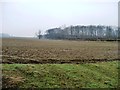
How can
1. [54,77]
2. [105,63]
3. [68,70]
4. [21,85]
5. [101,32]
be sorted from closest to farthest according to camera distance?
1. [21,85]
2. [54,77]
3. [68,70]
4. [105,63]
5. [101,32]

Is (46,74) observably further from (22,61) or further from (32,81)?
(22,61)

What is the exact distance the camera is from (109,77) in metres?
16.6

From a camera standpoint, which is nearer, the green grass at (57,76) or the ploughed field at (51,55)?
the green grass at (57,76)

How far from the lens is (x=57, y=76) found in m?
15.1

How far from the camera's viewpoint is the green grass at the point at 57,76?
13.8m

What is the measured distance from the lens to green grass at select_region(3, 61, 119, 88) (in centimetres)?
1384

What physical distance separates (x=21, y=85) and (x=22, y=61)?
4.10m

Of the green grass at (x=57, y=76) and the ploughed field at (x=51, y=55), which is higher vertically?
the ploughed field at (x=51, y=55)

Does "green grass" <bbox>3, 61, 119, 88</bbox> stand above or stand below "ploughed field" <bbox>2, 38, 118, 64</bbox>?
below

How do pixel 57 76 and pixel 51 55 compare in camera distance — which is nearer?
pixel 57 76

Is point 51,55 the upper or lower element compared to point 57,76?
upper

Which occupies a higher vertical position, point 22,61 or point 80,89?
point 22,61

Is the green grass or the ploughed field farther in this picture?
the ploughed field

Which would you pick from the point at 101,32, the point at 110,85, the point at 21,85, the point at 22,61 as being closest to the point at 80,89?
the point at 110,85
